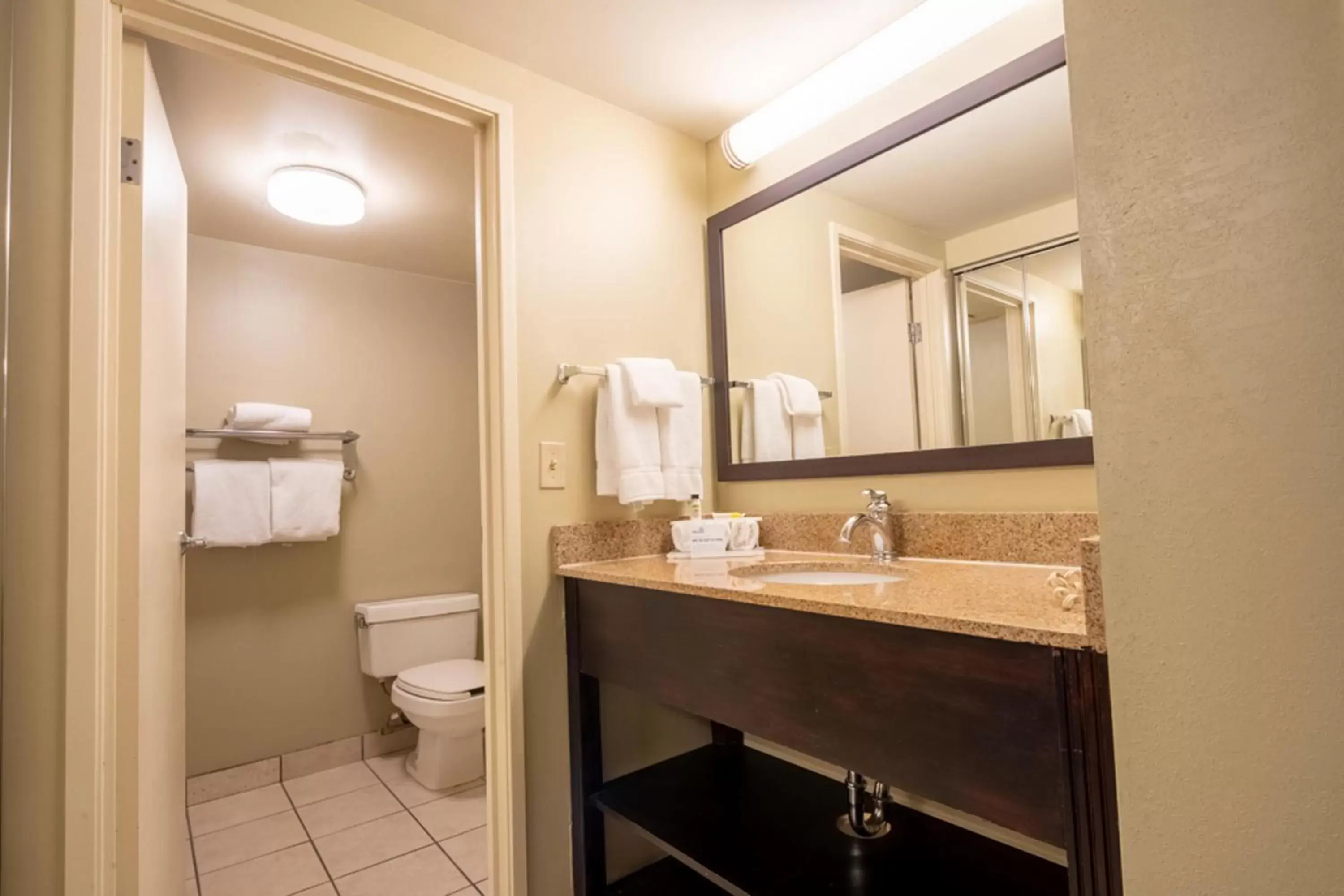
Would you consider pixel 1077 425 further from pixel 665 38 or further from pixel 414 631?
pixel 414 631

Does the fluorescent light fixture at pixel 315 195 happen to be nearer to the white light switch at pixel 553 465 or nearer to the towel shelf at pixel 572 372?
the towel shelf at pixel 572 372

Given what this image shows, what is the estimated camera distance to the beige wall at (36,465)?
1029 mm

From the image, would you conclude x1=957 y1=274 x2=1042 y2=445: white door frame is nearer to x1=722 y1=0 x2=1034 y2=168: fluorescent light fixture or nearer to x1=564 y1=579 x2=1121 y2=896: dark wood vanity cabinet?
x1=722 y1=0 x2=1034 y2=168: fluorescent light fixture

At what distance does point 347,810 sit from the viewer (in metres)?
2.25

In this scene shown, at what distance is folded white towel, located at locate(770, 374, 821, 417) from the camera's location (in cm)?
165

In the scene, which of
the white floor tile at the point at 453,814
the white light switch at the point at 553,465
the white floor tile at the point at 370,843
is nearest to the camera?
the white light switch at the point at 553,465

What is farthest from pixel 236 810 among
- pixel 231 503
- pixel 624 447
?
pixel 624 447

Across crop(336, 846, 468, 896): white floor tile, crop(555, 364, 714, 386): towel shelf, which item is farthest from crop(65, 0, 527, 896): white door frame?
crop(336, 846, 468, 896): white floor tile

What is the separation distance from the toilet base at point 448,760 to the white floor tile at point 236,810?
1.49ft

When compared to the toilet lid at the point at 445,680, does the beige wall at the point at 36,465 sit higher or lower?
higher

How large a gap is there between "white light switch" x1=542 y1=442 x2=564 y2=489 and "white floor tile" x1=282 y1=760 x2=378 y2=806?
5.64 ft

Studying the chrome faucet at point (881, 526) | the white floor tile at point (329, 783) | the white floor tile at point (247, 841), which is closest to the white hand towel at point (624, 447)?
the chrome faucet at point (881, 526)

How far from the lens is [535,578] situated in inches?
57.8

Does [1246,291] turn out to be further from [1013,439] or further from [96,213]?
[96,213]
